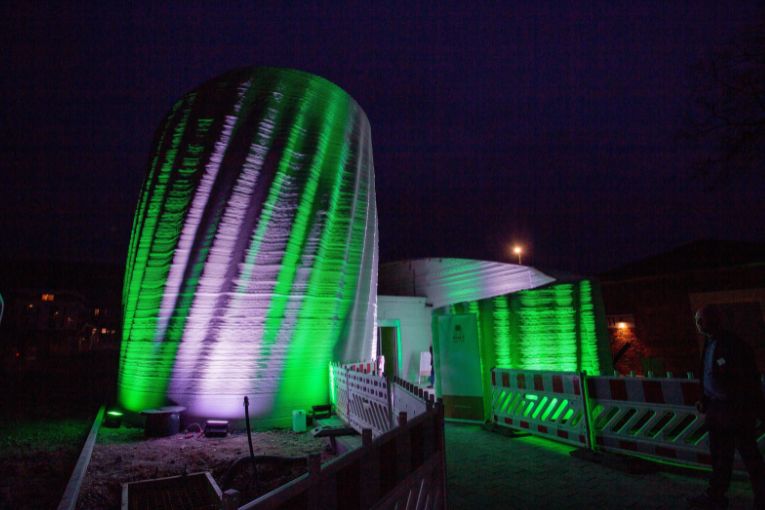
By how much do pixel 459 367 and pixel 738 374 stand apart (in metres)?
5.38

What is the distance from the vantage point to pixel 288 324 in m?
10.0

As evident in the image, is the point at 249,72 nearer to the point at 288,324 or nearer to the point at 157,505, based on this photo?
the point at 288,324

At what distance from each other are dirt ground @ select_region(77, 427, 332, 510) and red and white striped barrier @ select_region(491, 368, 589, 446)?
3.33m

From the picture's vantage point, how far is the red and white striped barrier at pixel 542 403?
616 cm

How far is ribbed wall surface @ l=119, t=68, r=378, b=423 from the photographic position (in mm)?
9625

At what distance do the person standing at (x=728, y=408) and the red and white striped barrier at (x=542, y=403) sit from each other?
7.04 ft

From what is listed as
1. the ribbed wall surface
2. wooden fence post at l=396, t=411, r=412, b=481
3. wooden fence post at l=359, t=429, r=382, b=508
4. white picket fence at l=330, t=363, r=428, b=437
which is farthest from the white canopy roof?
wooden fence post at l=359, t=429, r=382, b=508

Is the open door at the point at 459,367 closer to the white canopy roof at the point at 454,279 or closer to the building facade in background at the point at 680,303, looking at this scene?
the white canopy roof at the point at 454,279

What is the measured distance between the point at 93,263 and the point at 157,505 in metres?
66.6

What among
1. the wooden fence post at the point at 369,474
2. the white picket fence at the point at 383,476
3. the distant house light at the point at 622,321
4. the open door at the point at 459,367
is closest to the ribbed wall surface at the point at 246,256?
the open door at the point at 459,367

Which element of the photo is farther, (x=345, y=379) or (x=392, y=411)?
(x=345, y=379)

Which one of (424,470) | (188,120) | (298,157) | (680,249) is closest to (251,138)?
(298,157)

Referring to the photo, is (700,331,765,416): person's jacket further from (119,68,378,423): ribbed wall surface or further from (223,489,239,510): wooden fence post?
(119,68,378,423): ribbed wall surface

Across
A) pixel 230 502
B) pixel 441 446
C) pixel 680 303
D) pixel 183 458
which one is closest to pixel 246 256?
pixel 183 458
